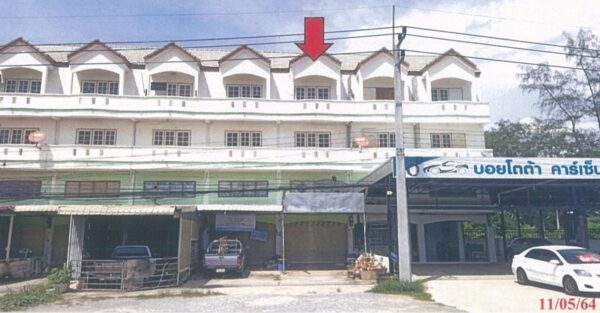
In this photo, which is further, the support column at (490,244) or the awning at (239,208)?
the support column at (490,244)

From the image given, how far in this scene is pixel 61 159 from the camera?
81.5 feet

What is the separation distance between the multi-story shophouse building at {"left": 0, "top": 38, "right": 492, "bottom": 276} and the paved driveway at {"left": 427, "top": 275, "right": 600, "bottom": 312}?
8.20 metres

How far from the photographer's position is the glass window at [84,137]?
87.0ft

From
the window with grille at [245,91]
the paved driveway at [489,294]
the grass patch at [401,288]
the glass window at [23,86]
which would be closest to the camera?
the paved driveway at [489,294]

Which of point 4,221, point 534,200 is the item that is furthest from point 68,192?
point 534,200

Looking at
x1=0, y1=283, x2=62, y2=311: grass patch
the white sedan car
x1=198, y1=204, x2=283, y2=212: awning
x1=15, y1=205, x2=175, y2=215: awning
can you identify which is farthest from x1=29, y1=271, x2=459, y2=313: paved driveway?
x1=198, y1=204, x2=283, y2=212: awning

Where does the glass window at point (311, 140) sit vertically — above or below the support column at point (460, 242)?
above

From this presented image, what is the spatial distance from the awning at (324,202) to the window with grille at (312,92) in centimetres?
918

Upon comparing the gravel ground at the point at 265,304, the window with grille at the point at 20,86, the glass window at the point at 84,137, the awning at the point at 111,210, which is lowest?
the gravel ground at the point at 265,304

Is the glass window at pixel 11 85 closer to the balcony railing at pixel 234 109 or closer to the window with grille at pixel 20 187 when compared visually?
the balcony railing at pixel 234 109

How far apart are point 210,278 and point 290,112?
10630 mm

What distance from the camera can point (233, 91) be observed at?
28.5 metres

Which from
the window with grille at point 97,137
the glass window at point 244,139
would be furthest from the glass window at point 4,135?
the glass window at point 244,139

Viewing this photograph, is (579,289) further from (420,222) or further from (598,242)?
(598,242)
